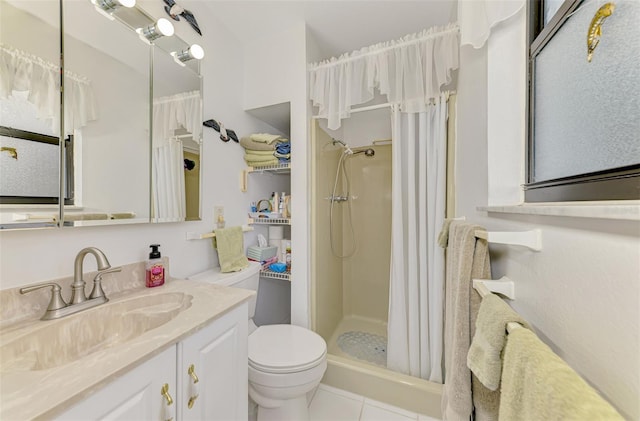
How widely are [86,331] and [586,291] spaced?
134 cm

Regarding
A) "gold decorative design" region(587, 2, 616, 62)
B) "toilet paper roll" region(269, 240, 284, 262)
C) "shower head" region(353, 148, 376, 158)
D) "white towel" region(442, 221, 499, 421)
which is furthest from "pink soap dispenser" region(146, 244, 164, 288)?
"shower head" region(353, 148, 376, 158)

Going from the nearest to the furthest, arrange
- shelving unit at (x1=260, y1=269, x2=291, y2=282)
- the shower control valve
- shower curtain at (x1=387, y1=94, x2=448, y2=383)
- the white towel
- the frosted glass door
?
the frosted glass door < the white towel < shower curtain at (x1=387, y1=94, x2=448, y2=383) < shelving unit at (x1=260, y1=269, x2=291, y2=282) < the shower control valve

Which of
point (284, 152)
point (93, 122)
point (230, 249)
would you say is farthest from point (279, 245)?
point (93, 122)

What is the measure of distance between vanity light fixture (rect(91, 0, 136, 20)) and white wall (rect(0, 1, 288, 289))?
14cm

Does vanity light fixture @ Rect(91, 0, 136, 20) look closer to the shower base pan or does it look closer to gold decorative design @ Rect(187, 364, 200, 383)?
gold decorative design @ Rect(187, 364, 200, 383)

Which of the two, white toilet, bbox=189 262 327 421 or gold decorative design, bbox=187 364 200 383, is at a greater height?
gold decorative design, bbox=187 364 200 383

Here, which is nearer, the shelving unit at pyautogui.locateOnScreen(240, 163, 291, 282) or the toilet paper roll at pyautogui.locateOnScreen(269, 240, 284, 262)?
the shelving unit at pyautogui.locateOnScreen(240, 163, 291, 282)

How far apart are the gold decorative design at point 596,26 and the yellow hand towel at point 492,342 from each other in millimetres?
591

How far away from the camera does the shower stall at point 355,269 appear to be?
139cm

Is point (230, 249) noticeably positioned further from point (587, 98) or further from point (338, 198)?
point (587, 98)

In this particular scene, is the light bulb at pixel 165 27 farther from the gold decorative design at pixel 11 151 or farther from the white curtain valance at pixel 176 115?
the gold decorative design at pixel 11 151

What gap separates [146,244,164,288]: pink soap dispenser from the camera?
1.04 m

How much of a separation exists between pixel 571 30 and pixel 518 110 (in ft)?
0.75

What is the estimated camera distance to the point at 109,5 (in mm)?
982
